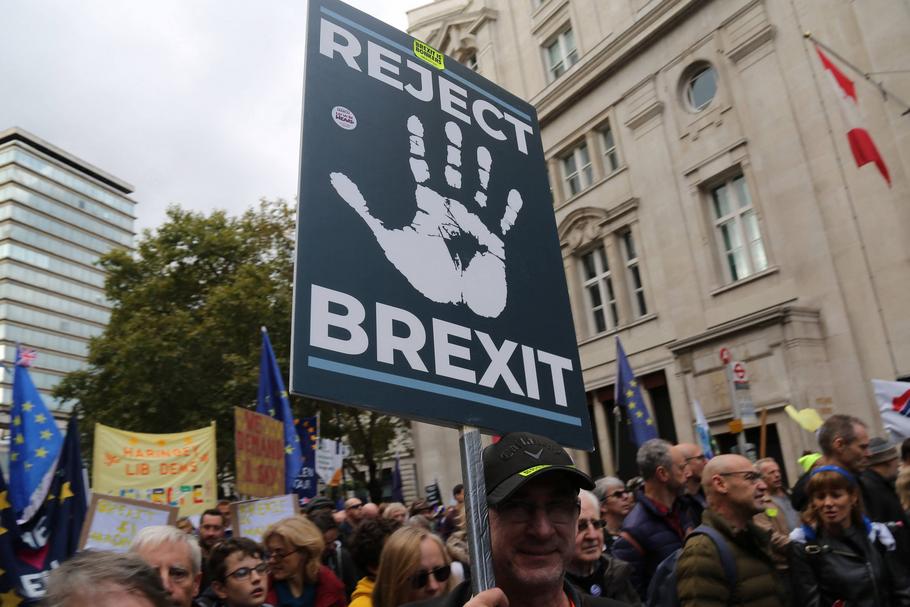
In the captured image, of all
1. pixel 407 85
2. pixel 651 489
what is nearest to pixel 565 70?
pixel 651 489

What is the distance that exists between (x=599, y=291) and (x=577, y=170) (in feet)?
12.7

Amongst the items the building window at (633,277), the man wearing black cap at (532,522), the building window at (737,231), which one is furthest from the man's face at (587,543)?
the building window at (633,277)

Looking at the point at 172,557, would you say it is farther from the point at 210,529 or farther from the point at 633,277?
the point at 633,277

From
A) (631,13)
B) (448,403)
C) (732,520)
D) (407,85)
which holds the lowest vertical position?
(732,520)

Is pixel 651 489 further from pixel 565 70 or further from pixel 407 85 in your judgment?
pixel 565 70

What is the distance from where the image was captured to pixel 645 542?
4680 mm

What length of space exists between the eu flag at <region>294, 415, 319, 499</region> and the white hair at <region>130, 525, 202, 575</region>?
26.1 feet

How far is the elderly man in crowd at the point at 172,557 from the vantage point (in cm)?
348

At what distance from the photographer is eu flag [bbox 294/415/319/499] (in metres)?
12.2

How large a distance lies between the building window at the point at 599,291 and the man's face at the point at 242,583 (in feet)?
57.6

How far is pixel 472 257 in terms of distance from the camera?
2.14m

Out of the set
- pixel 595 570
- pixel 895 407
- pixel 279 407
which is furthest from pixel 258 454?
pixel 895 407

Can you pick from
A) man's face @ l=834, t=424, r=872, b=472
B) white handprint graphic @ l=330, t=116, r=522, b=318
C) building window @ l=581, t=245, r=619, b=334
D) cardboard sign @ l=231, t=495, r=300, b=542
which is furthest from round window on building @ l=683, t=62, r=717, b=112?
white handprint graphic @ l=330, t=116, r=522, b=318

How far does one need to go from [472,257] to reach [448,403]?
48cm
